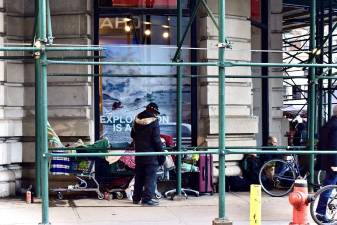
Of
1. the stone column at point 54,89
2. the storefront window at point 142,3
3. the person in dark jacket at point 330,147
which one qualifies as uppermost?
the storefront window at point 142,3

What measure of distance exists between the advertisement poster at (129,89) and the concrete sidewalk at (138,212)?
1636mm

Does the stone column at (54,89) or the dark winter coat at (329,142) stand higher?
the stone column at (54,89)

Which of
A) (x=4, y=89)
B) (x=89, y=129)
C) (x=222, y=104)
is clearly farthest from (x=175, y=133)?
(x=222, y=104)

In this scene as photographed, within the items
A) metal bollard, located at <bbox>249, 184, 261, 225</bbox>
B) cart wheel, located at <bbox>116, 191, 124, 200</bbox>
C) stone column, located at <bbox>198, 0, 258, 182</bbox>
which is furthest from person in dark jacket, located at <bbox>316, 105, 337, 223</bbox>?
cart wheel, located at <bbox>116, 191, 124, 200</bbox>

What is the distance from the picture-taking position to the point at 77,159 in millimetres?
10578

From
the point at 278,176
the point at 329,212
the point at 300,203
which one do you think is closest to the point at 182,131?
the point at 278,176

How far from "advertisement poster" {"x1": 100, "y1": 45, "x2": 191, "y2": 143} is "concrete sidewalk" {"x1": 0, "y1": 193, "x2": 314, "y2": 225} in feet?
5.37

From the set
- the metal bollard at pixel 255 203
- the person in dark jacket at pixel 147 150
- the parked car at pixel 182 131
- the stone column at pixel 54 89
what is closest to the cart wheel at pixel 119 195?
the person in dark jacket at pixel 147 150

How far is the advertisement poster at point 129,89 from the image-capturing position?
457 inches

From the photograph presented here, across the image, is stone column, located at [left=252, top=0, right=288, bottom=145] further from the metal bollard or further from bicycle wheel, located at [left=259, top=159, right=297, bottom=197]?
the metal bollard

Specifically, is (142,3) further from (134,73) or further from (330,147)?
(330,147)

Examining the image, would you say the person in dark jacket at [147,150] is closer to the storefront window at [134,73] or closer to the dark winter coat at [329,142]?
the storefront window at [134,73]

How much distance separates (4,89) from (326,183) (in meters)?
5.70

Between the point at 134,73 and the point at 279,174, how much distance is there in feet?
11.4
